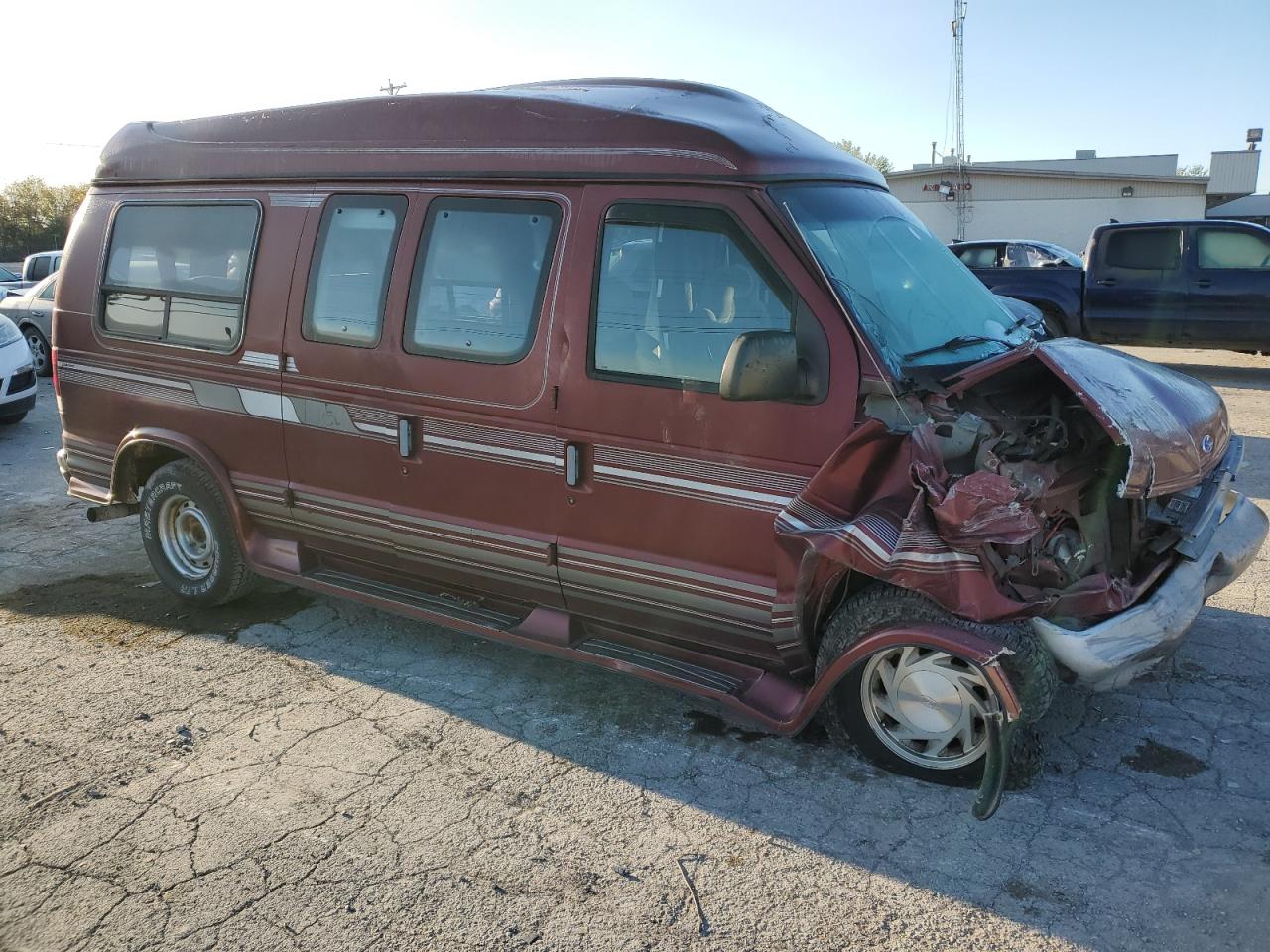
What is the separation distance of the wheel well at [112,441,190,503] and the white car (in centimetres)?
537

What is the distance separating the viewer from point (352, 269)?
14.7ft

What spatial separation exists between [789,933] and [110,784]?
2511 millimetres

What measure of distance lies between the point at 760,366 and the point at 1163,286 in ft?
37.1

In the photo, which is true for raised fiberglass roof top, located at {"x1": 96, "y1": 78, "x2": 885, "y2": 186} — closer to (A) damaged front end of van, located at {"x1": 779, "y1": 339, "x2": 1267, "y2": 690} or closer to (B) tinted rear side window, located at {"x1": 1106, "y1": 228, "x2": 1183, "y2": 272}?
(A) damaged front end of van, located at {"x1": 779, "y1": 339, "x2": 1267, "y2": 690}

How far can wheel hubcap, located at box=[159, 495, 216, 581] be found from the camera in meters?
5.36

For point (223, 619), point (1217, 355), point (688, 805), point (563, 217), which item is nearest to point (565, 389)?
point (563, 217)

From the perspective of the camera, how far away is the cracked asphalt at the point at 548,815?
115 inches

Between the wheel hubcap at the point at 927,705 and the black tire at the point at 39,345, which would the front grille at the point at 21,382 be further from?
the wheel hubcap at the point at 927,705

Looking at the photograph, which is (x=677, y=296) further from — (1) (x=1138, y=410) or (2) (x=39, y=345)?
(2) (x=39, y=345)

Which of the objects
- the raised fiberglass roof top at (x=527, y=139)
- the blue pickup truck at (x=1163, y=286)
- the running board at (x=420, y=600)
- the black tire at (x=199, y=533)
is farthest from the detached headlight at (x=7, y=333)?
the blue pickup truck at (x=1163, y=286)

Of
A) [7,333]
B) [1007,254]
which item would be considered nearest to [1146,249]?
[1007,254]

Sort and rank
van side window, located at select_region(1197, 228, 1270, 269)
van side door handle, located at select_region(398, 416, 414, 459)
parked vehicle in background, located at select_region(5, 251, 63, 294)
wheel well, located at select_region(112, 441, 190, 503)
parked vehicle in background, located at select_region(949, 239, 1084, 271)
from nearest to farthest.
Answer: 1. van side door handle, located at select_region(398, 416, 414, 459)
2. wheel well, located at select_region(112, 441, 190, 503)
3. van side window, located at select_region(1197, 228, 1270, 269)
4. parked vehicle in background, located at select_region(949, 239, 1084, 271)
5. parked vehicle in background, located at select_region(5, 251, 63, 294)

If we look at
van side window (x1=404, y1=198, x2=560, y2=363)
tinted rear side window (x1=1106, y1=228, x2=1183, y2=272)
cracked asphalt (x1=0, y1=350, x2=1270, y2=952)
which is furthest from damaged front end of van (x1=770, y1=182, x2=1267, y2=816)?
tinted rear side window (x1=1106, y1=228, x2=1183, y2=272)

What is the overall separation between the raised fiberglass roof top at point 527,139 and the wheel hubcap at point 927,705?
5.91ft
